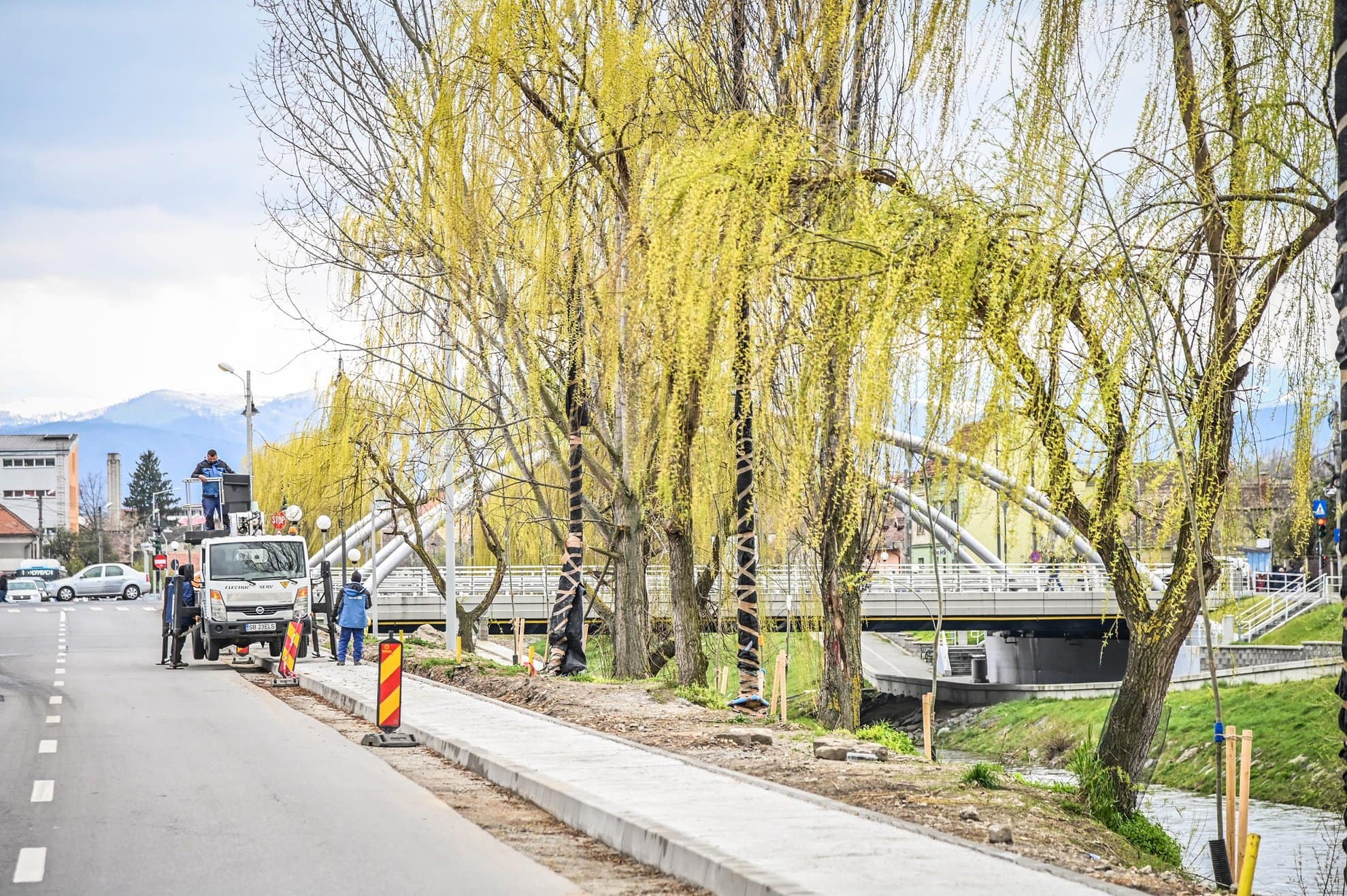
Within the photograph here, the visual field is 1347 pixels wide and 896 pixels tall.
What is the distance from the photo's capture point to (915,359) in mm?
10344

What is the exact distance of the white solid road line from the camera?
8500mm

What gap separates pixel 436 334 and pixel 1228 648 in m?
30.3

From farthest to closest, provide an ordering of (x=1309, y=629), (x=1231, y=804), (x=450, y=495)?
1. (x=1309, y=629)
2. (x=450, y=495)
3. (x=1231, y=804)

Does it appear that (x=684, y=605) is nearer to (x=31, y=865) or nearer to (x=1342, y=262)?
(x=31, y=865)

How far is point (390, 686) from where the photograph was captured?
16359 mm

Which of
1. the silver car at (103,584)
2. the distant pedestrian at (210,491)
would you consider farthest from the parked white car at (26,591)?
the distant pedestrian at (210,491)

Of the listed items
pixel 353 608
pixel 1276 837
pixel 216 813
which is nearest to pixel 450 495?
pixel 353 608

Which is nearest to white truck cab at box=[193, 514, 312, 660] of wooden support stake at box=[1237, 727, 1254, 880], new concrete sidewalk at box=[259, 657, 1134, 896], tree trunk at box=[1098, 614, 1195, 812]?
new concrete sidewalk at box=[259, 657, 1134, 896]

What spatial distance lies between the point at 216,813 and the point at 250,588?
2003 cm

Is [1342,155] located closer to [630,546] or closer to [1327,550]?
[630,546]

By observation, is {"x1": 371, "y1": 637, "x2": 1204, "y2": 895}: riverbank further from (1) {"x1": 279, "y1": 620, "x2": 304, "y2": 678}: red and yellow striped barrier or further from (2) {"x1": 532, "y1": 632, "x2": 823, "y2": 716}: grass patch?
(1) {"x1": 279, "y1": 620, "x2": 304, "y2": 678}: red and yellow striped barrier

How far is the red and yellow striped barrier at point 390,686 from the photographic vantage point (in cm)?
1603

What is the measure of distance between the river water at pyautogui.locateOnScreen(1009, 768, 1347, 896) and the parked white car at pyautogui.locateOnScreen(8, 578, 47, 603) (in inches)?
2420

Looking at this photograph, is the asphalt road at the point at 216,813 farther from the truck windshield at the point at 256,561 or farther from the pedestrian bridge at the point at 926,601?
the pedestrian bridge at the point at 926,601
